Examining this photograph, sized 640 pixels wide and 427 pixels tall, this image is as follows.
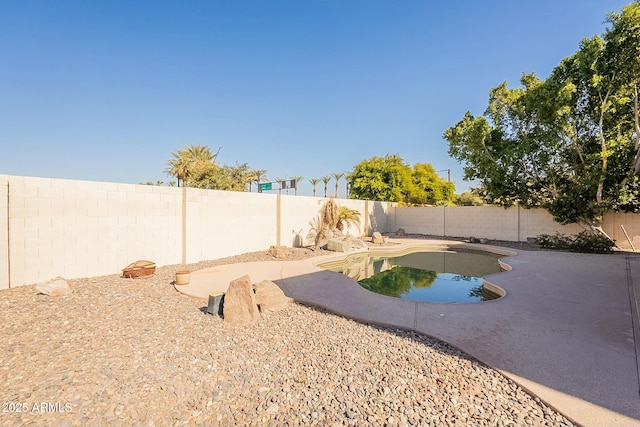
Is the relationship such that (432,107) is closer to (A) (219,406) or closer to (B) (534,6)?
(B) (534,6)

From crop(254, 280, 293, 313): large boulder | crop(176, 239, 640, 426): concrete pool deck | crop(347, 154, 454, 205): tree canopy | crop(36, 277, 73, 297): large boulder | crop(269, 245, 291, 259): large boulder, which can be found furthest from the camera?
crop(347, 154, 454, 205): tree canopy

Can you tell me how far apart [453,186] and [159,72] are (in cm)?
2558

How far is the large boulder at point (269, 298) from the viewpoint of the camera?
4492mm

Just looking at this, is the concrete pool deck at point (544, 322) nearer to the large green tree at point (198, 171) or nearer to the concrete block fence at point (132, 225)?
the concrete block fence at point (132, 225)

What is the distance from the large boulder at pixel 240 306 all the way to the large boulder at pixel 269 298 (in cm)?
29

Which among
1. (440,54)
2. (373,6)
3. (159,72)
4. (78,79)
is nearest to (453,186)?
(440,54)

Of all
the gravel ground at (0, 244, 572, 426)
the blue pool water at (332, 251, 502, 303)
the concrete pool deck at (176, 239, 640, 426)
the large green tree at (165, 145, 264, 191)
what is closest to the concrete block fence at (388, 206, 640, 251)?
the blue pool water at (332, 251, 502, 303)

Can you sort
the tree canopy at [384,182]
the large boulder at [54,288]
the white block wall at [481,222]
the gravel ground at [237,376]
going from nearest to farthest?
1. the gravel ground at [237,376]
2. the large boulder at [54,288]
3. the white block wall at [481,222]
4. the tree canopy at [384,182]

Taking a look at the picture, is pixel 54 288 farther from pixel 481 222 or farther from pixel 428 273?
pixel 481 222

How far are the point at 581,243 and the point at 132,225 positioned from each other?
49.2 feet

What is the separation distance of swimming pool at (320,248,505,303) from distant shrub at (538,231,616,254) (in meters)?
2.57

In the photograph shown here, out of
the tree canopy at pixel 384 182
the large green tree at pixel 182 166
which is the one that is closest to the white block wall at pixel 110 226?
the tree canopy at pixel 384 182

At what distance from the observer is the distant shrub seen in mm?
10273

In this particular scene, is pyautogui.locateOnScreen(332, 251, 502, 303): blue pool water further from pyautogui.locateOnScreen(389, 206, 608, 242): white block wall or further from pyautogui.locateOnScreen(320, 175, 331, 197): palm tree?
pyautogui.locateOnScreen(320, 175, 331, 197): palm tree
